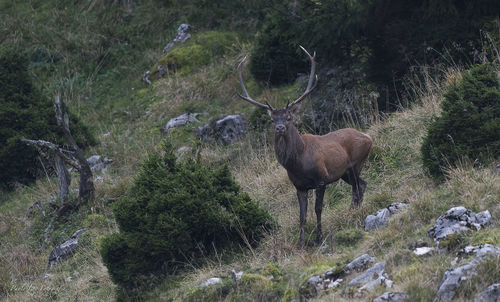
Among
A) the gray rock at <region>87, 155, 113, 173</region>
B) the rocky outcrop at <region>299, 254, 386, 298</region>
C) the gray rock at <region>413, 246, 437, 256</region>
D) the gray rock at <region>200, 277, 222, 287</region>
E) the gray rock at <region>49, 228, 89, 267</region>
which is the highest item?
the gray rock at <region>413, 246, 437, 256</region>

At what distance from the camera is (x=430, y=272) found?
237 inches

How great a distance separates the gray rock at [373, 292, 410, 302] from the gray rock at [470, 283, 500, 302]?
59 cm

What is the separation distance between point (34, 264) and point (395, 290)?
6750 millimetres

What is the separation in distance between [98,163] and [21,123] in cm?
196

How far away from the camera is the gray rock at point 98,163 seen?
14.3 meters

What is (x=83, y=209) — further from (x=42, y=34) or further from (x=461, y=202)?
(x=42, y=34)

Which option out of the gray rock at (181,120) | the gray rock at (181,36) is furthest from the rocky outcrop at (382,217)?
the gray rock at (181,36)

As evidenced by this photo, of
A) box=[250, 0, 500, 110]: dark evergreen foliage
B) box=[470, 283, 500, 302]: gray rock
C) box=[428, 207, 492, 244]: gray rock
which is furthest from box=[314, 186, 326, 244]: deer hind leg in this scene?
box=[250, 0, 500, 110]: dark evergreen foliage

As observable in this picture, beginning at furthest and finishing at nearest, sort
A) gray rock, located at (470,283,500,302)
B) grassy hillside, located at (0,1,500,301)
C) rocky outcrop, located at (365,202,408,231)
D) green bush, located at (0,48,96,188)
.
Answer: green bush, located at (0,48,96,188) → rocky outcrop, located at (365,202,408,231) → grassy hillside, located at (0,1,500,301) → gray rock, located at (470,283,500,302)

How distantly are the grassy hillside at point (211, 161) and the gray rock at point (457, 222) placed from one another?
0.13 meters

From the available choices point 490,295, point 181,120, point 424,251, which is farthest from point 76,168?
point 490,295

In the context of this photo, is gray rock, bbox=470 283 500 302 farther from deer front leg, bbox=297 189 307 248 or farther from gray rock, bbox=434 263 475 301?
deer front leg, bbox=297 189 307 248

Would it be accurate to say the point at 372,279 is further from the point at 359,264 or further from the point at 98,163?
the point at 98,163

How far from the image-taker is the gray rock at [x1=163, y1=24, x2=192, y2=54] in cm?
1889
